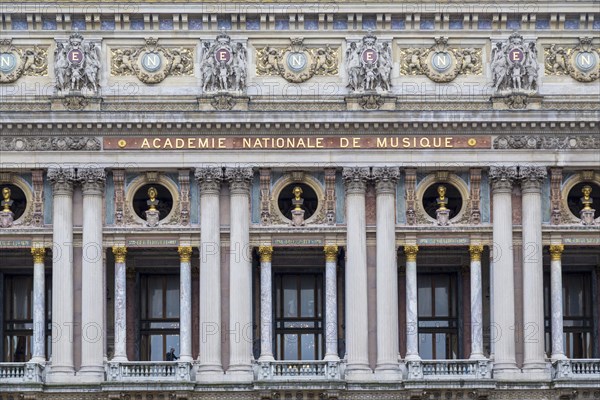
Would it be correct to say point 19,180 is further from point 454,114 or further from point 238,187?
point 454,114

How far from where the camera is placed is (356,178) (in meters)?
69.4

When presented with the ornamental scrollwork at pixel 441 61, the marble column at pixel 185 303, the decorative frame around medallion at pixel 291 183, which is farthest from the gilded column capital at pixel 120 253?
the ornamental scrollwork at pixel 441 61

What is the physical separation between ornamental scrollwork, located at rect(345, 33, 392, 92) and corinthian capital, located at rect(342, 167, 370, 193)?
250cm

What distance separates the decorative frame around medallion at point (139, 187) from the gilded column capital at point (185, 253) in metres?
0.83

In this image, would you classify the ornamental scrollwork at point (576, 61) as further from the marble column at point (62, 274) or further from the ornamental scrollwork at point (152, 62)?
the marble column at point (62, 274)

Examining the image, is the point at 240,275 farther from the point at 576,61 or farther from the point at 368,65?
the point at 576,61

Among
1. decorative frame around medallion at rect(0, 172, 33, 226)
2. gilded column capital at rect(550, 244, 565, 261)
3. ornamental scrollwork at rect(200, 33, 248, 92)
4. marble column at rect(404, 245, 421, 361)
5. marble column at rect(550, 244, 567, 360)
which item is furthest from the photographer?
gilded column capital at rect(550, 244, 565, 261)

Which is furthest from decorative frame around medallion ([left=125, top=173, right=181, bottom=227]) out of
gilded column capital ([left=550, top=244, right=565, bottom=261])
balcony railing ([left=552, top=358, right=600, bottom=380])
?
balcony railing ([left=552, top=358, right=600, bottom=380])

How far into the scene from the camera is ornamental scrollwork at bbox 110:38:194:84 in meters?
70.1

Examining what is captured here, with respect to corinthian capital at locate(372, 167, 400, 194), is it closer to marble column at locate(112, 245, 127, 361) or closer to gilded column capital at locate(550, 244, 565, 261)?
gilded column capital at locate(550, 244, 565, 261)

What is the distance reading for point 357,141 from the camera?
69.6m

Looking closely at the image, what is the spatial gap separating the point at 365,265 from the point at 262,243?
3.23 meters

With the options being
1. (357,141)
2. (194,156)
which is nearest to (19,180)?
(194,156)

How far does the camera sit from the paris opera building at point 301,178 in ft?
225
